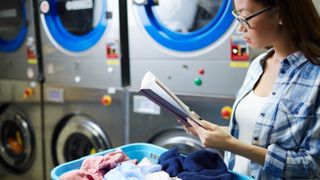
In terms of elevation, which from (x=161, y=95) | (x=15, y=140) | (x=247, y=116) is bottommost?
(x=15, y=140)

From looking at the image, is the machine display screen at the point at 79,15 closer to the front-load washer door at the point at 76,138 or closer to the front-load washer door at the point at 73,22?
the front-load washer door at the point at 73,22

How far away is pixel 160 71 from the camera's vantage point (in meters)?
1.82

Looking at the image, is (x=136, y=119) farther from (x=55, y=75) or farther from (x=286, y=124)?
(x=286, y=124)

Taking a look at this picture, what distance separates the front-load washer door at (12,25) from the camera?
2439mm

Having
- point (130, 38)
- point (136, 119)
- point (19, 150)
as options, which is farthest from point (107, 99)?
point (19, 150)

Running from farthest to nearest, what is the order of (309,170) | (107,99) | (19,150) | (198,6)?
(19,150) → (107,99) → (198,6) → (309,170)

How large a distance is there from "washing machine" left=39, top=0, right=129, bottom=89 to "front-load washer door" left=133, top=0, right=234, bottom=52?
22 cm

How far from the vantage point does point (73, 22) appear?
2227mm

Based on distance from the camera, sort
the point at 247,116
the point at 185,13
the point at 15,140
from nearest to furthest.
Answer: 1. the point at 247,116
2. the point at 185,13
3. the point at 15,140

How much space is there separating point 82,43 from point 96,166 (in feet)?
4.23

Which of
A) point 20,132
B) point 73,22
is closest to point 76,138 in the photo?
point 20,132

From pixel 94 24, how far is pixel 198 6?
692 millimetres

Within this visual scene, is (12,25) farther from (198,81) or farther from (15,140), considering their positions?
(198,81)

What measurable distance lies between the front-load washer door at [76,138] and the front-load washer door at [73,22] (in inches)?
18.5
